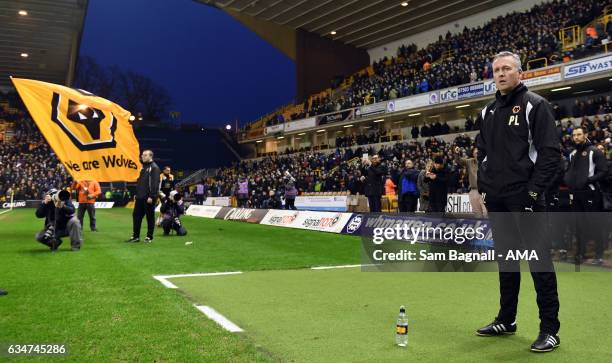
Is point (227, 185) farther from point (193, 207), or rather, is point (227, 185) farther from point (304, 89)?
point (304, 89)

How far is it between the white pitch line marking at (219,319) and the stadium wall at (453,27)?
36.3 m

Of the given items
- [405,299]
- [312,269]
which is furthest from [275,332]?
[312,269]

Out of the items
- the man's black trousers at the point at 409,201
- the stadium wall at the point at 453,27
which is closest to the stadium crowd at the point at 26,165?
the man's black trousers at the point at 409,201

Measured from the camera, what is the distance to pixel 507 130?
4234mm

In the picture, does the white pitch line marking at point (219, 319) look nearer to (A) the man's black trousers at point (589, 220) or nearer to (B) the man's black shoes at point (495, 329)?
(B) the man's black shoes at point (495, 329)

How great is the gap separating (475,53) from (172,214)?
83.3 feet

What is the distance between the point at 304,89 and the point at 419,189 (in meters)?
38.4

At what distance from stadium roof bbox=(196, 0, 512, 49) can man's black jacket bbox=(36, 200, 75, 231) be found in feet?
111

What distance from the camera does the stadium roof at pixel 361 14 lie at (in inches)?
1576

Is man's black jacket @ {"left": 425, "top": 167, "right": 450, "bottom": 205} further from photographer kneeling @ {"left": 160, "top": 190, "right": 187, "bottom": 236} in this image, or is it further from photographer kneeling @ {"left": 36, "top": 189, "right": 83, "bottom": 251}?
photographer kneeling @ {"left": 36, "top": 189, "right": 83, "bottom": 251}

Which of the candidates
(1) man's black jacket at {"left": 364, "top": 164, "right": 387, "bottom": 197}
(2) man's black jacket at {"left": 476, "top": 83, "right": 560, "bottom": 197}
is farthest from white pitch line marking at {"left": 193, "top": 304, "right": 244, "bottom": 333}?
(1) man's black jacket at {"left": 364, "top": 164, "right": 387, "bottom": 197}

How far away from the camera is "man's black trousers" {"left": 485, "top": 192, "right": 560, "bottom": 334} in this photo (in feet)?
13.1

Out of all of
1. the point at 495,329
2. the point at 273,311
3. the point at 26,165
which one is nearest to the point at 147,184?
the point at 273,311

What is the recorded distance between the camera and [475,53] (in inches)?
1302
